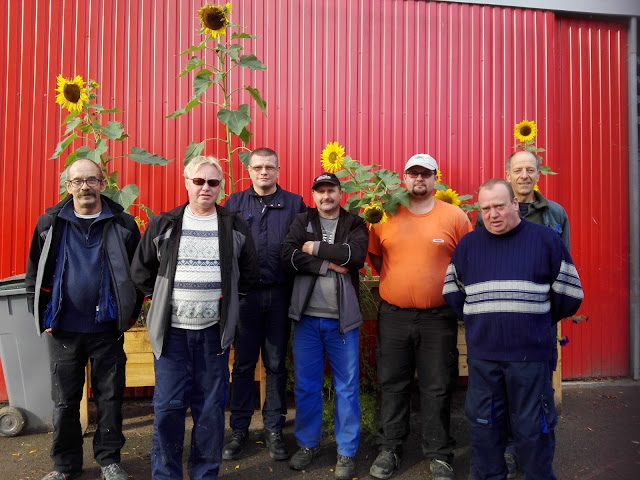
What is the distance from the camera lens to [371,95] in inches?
208

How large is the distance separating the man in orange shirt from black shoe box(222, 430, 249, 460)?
0.98 m

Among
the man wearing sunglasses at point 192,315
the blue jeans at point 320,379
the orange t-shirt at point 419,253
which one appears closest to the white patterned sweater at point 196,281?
the man wearing sunglasses at point 192,315

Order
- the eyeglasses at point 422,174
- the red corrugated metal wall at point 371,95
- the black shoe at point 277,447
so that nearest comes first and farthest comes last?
the eyeglasses at point 422,174 < the black shoe at point 277,447 < the red corrugated metal wall at point 371,95

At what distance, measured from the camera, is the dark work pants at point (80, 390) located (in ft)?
10.1

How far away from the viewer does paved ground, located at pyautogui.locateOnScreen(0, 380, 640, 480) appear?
3.37m

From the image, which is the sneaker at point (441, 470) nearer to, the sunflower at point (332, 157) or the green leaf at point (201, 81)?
the sunflower at point (332, 157)

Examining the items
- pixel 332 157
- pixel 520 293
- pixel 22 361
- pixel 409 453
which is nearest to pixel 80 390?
pixel 22 361

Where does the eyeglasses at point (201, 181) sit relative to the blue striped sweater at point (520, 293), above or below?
above

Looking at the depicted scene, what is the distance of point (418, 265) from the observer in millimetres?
3293

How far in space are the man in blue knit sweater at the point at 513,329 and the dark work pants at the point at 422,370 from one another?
431 millimetres

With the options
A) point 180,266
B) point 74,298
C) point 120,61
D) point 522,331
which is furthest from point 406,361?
point 120,61

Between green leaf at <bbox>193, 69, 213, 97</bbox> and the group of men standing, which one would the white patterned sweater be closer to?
the group of men standing

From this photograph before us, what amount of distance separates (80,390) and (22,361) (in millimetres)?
1119

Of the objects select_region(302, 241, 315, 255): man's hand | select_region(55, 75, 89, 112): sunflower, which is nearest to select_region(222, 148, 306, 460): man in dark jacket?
select_region(302, 241, 315, 255): man's hand
